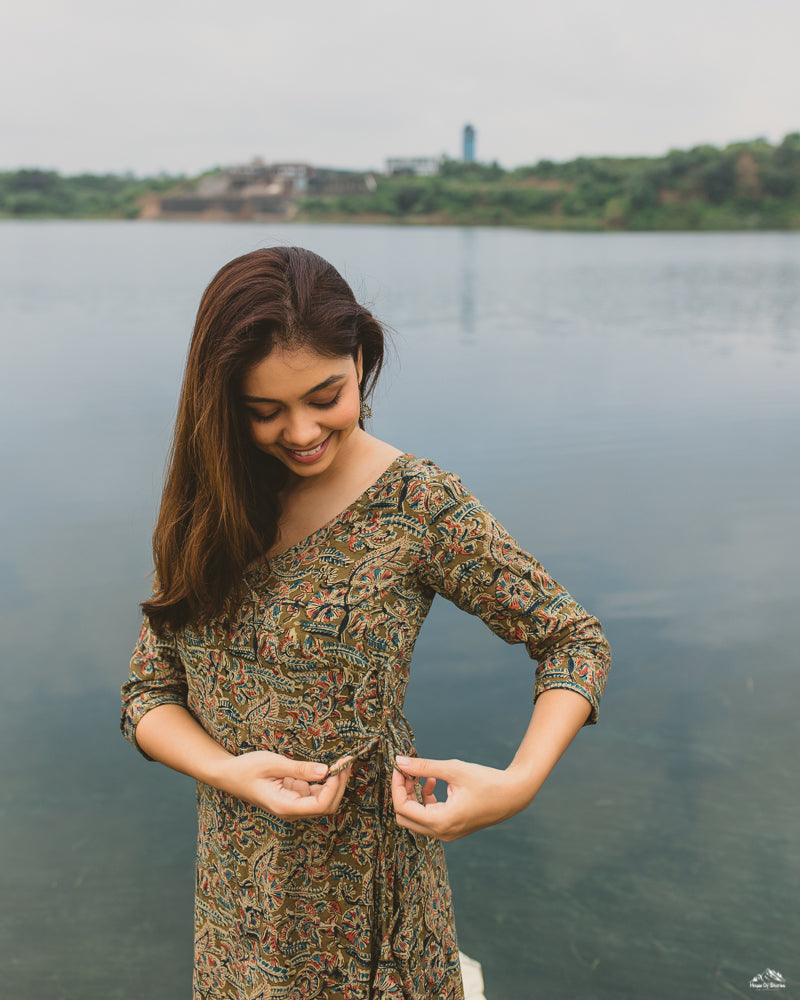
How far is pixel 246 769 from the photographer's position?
3.88 feet

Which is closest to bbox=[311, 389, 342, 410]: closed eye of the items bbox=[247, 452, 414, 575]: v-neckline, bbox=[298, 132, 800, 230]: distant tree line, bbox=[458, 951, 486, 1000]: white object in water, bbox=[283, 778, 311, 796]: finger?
bbox=[247, 452, 414, 575]: v-neckline

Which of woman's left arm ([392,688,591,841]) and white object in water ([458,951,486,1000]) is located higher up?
woman's left arm ([392,688,591,841])

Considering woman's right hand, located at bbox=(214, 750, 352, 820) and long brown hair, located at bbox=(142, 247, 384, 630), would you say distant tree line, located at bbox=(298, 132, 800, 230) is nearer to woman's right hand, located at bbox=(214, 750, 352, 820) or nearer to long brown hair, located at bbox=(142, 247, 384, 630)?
long brown hair, located at bbox=(142, 247, 384, 630)

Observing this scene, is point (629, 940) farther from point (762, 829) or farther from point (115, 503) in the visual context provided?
point (115, 503)

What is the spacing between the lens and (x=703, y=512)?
723 centimetres

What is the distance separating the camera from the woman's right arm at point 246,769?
3.74ft

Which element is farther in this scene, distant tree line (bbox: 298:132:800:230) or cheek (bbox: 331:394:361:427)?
distant tree line (bbox: 298:132:800:230)

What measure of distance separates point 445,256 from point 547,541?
97.8 feet

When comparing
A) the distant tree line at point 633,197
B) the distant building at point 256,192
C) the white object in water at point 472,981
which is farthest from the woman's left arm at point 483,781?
the distant building at point 256,192

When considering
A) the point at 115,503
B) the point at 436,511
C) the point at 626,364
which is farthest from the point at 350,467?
the point at 626,364

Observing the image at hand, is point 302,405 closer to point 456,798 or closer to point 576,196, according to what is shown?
point 456,798

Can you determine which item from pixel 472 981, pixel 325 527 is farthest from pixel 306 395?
pixel 472 981

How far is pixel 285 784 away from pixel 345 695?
141 mm

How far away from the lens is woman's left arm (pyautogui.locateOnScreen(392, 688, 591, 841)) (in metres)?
1.09
